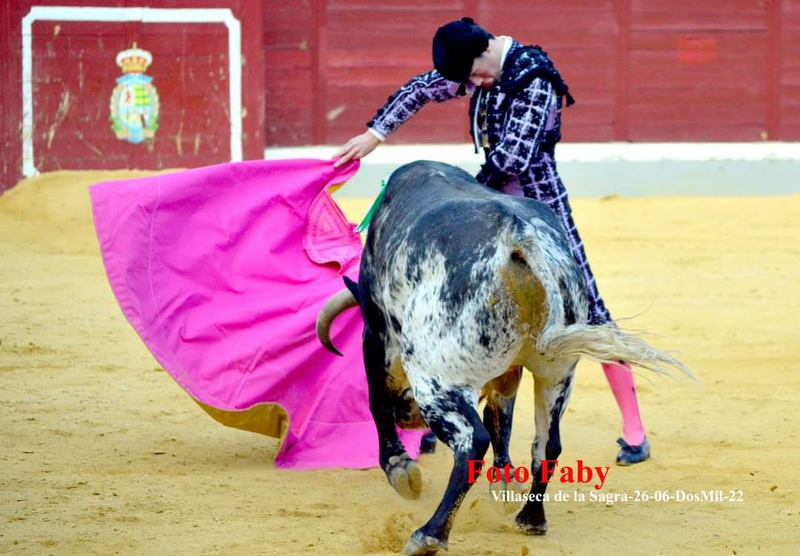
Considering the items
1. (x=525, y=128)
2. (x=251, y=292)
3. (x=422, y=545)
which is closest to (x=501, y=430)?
(x=422, y=545)

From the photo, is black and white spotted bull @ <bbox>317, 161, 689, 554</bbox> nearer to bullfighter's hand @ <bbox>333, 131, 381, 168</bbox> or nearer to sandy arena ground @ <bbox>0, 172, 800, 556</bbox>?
sandy arena ground @ <bbox>0, 172, 800, 556</bbox>

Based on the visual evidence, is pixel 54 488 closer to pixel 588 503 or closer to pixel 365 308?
pixel 365 308

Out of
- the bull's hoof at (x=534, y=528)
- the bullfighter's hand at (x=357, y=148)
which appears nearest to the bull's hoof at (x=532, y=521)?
the bull's hoof at (x=534, y=528)

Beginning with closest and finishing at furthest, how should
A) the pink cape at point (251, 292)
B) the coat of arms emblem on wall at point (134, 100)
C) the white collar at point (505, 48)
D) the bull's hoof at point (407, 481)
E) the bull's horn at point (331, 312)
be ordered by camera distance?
the bull's hoof at point (407, 481) → the white collar at point (505, 48) → the bull's horn at point (331, 312) → the pink cape at point (251, 292) → the coat of arms emblem on wall at point (134, 100)

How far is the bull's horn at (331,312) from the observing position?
308 centimetres

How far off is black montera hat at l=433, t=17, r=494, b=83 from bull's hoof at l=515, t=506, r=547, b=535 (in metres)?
1.06

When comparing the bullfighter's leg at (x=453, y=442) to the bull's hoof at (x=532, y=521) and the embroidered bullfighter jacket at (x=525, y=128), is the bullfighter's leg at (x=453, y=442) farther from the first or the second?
the embroidered bullfighter jacket at (x=525, y=128)

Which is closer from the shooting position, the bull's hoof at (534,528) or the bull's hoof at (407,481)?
the bull's hoof at (534,528)

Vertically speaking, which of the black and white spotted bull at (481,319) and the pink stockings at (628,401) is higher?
the black and white spotted bull at (481,319)

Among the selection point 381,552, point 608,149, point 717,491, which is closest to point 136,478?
point 381,552

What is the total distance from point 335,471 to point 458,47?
119 centimetres

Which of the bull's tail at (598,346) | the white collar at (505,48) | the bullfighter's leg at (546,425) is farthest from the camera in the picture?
the white collar at (505,48)

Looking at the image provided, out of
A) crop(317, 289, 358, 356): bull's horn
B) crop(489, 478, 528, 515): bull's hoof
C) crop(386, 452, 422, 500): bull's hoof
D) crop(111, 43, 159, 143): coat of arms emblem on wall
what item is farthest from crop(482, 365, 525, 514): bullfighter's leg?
crop(111, 43, 159, 143): coat of arms emblem on wall

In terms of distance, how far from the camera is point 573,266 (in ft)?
8.08
